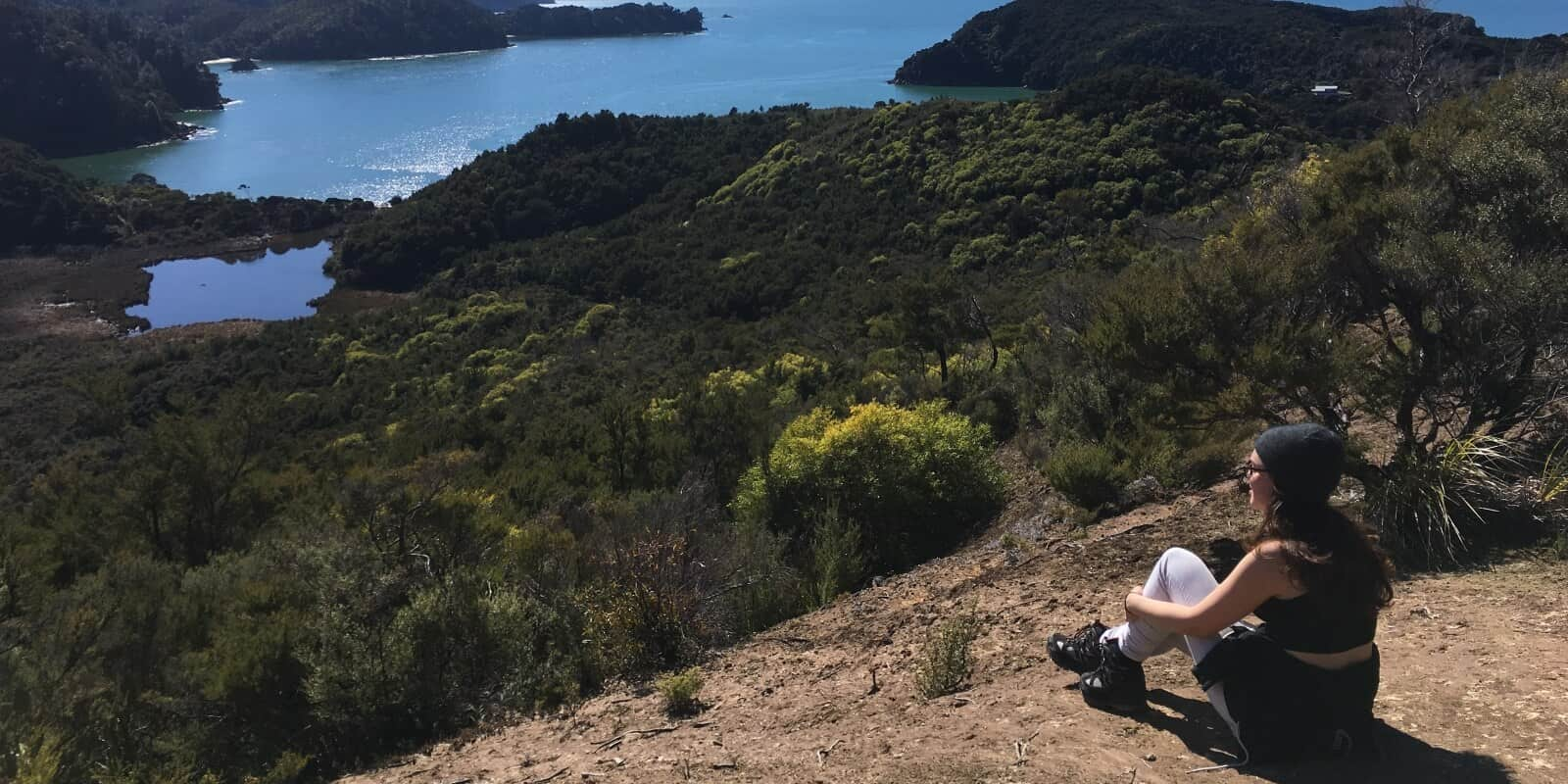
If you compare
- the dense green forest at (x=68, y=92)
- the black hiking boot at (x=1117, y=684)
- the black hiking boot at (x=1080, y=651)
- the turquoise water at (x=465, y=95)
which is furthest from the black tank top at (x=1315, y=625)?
the dense green forest at (x=68, y=92)

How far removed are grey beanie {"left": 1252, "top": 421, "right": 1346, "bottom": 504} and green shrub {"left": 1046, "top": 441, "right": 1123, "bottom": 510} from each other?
178 inches

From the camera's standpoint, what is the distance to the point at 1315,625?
8.47 feet

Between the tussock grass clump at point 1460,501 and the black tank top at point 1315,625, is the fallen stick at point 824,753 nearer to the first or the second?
the black tank top at point 1315,625

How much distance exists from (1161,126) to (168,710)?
155 feet

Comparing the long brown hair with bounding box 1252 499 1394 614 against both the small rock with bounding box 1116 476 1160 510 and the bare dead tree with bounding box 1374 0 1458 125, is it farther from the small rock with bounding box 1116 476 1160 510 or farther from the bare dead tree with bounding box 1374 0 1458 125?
the bare dead tree with bounding box 1374 0 1458 125

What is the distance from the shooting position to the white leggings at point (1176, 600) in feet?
9.24

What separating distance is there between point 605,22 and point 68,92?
323ft

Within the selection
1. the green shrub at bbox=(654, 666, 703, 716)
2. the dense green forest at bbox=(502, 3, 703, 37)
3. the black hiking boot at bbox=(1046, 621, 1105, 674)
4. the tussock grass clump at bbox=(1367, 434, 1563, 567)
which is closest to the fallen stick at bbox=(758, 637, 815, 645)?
the green shrub at bbox=(654, 666, 703, 716)

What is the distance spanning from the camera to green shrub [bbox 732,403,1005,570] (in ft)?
27.3

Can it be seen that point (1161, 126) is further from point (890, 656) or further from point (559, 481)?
point (890, 656)

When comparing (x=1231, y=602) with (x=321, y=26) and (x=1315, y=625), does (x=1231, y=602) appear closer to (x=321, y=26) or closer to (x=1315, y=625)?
(x=1315, y=625)

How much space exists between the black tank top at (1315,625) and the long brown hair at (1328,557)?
36 millimetres

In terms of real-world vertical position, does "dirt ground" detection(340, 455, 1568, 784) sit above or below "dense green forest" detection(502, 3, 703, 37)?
below

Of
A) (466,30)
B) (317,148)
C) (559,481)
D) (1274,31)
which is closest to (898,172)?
(559,481)
